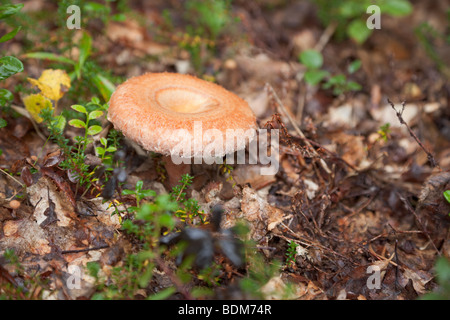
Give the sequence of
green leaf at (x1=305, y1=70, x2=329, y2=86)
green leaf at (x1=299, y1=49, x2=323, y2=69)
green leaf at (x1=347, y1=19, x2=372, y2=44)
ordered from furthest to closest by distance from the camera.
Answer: green leaf at (x1=347, y1=19, x2=372, y2=44) → green leaf at (x1=299, y1=49, x2=323, y2=69) → green leaf at (x1=305, y1=70, x2=329, y2=86)

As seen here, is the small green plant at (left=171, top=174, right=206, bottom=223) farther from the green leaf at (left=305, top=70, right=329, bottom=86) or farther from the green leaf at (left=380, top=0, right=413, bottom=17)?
the green leaf at (left=380, top=0, right=413, bottom=17)

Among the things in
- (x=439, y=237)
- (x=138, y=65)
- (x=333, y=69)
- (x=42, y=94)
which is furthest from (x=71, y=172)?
(x=333, y=69)

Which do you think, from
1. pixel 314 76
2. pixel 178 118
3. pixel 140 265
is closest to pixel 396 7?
pixel 314 76

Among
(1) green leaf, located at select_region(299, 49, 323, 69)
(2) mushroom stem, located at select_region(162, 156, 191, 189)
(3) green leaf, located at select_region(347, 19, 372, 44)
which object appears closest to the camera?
(2) mushroom stem, located at select_region(162, 156, 191, 189)

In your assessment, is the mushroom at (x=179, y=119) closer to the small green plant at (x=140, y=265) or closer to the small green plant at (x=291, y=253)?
the small green plant at (x=140, y=265)

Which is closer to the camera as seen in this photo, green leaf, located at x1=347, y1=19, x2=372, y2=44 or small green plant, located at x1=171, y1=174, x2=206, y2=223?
small green plant, located at x1=171, y1=174, x2=206, y2=223

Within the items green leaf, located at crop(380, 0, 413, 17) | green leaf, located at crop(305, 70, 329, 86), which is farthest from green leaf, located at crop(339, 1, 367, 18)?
green leaf, located at crop(305, 70, 329, 86)

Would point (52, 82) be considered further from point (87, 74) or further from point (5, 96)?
point (5, 96)

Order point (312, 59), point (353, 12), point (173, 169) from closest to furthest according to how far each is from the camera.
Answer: point (173, 169)
point (312, 59)
point (353, 12)
